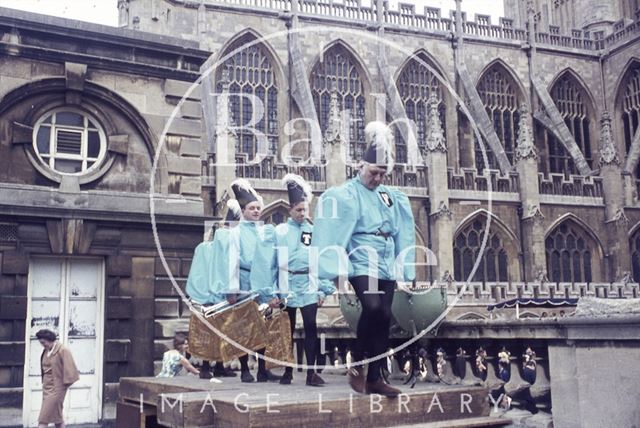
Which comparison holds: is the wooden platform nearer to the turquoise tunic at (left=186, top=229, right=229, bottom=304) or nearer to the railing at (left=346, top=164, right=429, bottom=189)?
the turquoise tunic at (left=186, top=229, right=229, bottom=304)

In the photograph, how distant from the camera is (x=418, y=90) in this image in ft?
98.4

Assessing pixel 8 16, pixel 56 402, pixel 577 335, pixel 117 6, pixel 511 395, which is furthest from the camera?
pixel 117 6

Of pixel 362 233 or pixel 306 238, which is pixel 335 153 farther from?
pixel 362 233

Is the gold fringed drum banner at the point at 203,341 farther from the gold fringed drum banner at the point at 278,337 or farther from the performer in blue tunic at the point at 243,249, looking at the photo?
the gold fringed drum banner at the point at 278,337

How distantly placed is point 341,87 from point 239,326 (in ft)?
74.2

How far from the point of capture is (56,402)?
27.6 ft

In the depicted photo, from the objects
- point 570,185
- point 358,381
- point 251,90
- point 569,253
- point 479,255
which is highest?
point 251,90

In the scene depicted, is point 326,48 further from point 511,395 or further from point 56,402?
point 511,395

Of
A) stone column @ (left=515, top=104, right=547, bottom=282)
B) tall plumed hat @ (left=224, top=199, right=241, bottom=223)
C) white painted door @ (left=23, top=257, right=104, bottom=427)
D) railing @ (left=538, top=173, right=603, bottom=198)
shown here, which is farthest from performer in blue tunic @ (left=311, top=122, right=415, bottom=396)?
railing @ (left=538, top=173, right=603, bottom=198)

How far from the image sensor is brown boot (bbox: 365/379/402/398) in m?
4.71

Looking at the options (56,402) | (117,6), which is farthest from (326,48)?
(56,402)

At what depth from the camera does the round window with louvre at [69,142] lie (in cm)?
1096

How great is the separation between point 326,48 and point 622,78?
13.3 metres

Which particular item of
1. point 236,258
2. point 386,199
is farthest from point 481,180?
point 386,199
